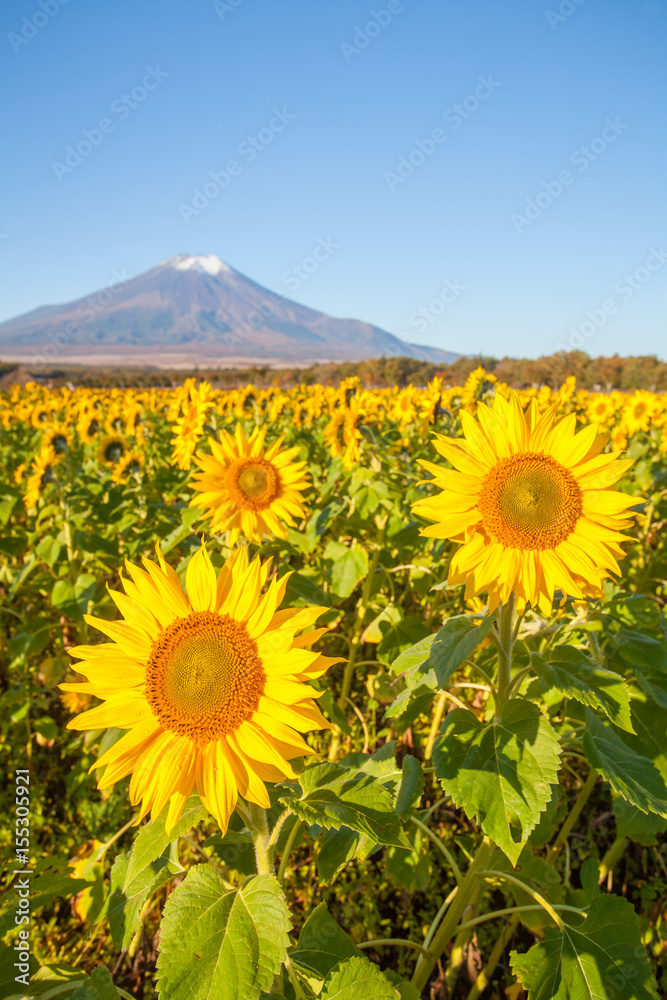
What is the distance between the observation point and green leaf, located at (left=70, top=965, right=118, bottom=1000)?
1326mm

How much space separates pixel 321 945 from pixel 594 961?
0.84 metres

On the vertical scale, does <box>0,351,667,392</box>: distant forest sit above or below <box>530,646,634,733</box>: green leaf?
above

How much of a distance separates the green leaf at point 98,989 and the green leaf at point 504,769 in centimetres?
95

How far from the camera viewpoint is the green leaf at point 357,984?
1320 mm

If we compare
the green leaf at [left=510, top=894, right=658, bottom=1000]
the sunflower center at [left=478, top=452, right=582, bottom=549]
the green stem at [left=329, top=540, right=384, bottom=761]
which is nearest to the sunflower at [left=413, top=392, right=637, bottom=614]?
the sunflower center at [left=478, top=452, right=582, bottom=549]

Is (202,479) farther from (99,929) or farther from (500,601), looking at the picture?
(99,929)

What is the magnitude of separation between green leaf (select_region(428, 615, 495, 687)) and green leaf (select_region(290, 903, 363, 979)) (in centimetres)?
70

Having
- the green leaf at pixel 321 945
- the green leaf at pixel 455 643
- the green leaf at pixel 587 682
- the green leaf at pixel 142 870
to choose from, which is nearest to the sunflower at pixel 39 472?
the green leaf at pixel 142 870

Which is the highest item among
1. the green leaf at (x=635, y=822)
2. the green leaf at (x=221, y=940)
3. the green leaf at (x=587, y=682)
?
the green leaf at (x=587, y=682)

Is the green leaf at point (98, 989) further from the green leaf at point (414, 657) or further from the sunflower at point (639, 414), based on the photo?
the sunflower at point (639, 414)

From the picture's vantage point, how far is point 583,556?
189 centimetres

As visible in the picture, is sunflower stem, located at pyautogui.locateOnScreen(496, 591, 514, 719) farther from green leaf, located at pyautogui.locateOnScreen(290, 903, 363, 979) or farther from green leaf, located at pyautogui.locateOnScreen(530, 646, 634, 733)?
green leaf, located at pyautogui.locateOnScreen(290, 903, 363, 979)

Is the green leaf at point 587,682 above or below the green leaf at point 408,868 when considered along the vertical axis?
above

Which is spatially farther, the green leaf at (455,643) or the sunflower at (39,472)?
the sunflower at (39,472)
